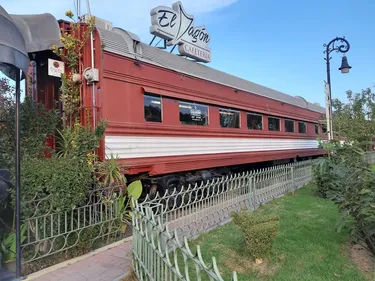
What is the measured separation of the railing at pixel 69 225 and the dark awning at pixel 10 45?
57.7 inches

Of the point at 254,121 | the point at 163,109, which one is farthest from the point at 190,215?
the point at 254,121

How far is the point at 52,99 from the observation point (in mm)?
5332

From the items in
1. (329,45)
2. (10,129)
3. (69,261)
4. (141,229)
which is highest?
(329,45)

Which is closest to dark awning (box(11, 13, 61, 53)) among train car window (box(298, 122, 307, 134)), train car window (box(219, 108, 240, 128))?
train car window (box(219, 108, 240, 128))

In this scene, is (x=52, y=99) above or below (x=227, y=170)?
above

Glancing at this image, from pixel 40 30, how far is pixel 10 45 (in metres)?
1.88

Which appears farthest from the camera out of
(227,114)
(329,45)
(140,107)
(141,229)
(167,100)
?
(329,45)

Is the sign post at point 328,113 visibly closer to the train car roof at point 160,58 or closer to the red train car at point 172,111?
the red train car at point 172,111

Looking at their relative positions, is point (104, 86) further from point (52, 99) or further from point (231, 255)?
point (231, 255)

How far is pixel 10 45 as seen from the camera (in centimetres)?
313

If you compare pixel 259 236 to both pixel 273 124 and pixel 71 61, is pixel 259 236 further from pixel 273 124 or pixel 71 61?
pixel 273 124

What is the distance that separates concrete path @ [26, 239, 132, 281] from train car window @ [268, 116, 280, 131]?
712 centimetres

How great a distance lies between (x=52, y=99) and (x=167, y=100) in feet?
6.34

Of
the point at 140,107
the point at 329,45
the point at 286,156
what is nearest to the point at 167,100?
the point at 140,107
